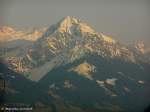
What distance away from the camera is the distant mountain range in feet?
22.3

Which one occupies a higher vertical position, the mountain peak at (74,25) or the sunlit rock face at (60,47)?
the mountain peak at (74,25)

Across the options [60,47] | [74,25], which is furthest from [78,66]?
[74,25]

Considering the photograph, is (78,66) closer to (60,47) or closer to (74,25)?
(60,47)

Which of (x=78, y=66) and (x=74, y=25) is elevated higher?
(x=74, y=25)

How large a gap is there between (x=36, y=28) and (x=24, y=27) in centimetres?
21

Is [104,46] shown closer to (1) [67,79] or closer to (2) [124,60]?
(2) [124,60]

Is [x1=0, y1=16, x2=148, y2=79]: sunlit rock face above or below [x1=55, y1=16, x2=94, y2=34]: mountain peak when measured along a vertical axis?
below

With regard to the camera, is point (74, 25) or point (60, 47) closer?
point (74, 25)

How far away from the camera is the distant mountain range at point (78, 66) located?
680 cm

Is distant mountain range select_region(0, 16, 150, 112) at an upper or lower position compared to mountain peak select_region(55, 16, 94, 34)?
lower

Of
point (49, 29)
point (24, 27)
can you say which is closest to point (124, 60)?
point (49, 29)

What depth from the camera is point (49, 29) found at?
6836mm

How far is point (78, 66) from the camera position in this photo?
6867 millimetres

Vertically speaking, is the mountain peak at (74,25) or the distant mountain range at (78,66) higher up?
the mountain peak at (74,25)
